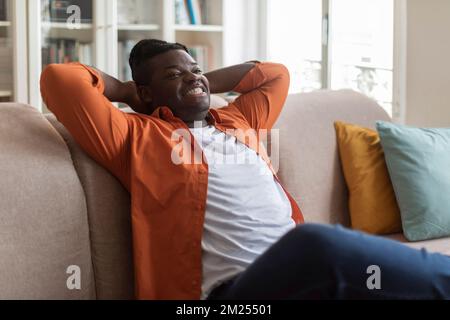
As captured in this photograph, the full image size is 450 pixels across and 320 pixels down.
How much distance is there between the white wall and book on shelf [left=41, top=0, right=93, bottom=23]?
168cm

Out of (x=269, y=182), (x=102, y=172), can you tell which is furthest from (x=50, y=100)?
(x=269, y=182)

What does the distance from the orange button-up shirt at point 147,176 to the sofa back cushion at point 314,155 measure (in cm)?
59

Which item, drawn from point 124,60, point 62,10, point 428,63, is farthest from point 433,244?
point 62,10

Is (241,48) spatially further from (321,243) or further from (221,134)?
(321,243)

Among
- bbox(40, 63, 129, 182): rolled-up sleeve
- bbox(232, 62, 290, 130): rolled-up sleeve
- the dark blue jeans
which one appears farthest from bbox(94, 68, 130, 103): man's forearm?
the dark blue jeans

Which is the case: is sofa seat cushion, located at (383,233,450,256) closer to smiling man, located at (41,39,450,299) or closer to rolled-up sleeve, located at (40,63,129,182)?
smiling man, located at (41,39,450,299)

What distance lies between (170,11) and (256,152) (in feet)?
7.92

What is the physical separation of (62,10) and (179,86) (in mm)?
2114

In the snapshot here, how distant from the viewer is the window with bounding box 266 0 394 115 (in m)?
3.94

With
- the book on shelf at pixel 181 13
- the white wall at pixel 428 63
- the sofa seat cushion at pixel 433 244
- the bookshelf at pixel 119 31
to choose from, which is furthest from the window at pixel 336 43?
the sofa seat cushion at pixel 433 244

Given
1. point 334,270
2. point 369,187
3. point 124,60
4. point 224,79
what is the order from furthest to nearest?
point 124,60
point 369,187
point 224,79
point 334,270

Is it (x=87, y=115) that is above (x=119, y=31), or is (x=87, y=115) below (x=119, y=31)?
below

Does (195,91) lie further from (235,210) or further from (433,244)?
(433,244)

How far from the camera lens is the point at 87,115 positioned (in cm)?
190
